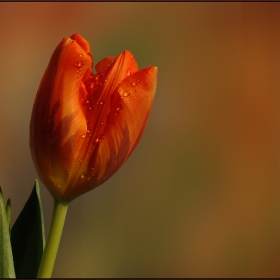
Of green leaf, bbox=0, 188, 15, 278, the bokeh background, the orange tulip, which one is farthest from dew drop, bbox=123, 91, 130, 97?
the bokeh background

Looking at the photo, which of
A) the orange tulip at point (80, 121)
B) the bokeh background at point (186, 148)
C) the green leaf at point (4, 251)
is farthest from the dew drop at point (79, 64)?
the bokeh background at point (186, 148)

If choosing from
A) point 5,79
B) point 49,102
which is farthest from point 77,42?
point 5,79

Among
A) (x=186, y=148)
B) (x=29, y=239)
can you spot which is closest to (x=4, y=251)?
(x=29, y=239)

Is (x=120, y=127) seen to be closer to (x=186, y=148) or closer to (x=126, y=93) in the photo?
(x=126, y=93)

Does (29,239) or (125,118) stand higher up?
(125,118)

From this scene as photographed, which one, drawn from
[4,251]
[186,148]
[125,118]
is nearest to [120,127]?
[125,118]

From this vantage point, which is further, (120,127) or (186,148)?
(186,148)

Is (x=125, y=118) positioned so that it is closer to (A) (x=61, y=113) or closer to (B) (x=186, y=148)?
(A) (x=61, y=113)

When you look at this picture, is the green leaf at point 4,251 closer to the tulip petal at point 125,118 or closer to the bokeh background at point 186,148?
→ the tulip petal at point 125,118
